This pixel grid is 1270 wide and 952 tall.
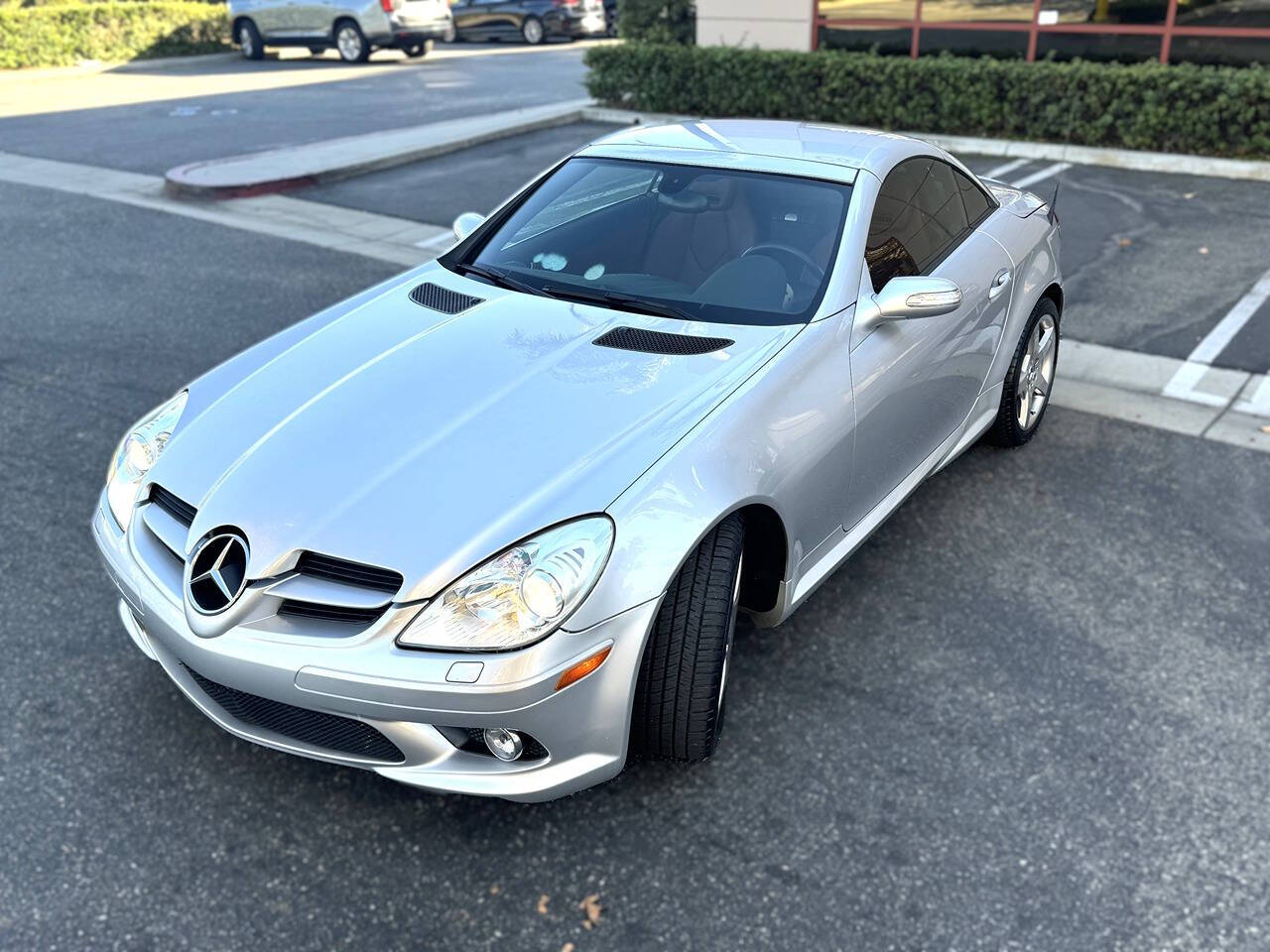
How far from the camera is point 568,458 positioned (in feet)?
9.77

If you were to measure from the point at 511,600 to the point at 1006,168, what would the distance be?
992cm

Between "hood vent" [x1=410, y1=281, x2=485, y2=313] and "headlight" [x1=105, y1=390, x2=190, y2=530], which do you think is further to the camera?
"hood vent" [x1=410, y1=281, x2=485, y2=313]

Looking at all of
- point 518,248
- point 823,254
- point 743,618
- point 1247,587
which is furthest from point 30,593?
point 1247,587

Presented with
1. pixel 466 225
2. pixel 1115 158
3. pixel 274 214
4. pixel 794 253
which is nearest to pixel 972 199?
pixel 794 253

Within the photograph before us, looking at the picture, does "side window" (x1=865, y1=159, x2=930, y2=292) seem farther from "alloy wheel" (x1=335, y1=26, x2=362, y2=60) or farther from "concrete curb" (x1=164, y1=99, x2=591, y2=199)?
"alloy wheel" (x1=335, y1=26, x2=362, y2=60)

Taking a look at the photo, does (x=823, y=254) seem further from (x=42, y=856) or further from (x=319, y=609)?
(x=42, y=856)

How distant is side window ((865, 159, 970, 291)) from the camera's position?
4012 millimetres

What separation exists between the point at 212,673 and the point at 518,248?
2.16m

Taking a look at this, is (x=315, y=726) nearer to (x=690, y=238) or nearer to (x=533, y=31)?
(x=690, y=238)

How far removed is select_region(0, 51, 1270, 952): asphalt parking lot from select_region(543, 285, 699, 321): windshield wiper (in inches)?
44.4

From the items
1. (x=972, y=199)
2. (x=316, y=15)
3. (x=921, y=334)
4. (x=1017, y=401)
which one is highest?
(x=316, y=15)

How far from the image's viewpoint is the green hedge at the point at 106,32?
71.4 feet

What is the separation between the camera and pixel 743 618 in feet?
12.8

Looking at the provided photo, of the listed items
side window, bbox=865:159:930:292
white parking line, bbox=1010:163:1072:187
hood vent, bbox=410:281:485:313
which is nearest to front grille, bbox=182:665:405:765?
hood vent, bbox=410:281:485:313
